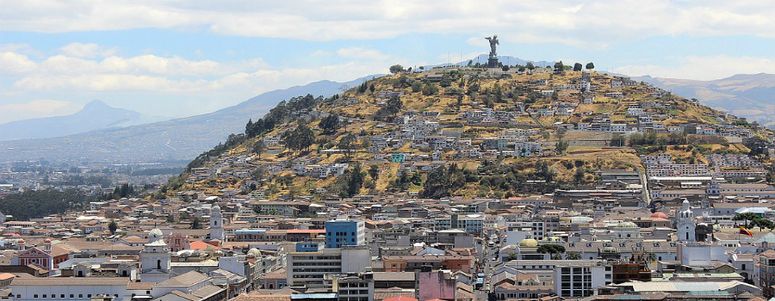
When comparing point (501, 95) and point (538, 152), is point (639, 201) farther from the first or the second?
point (501, 95)

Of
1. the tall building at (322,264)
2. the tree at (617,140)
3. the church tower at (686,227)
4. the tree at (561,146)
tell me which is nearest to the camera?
the tall building at (322,264)

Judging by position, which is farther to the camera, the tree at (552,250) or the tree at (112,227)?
the tree at (112,227)

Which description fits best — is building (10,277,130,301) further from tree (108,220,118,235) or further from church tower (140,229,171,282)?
tree (108,220,118,235)

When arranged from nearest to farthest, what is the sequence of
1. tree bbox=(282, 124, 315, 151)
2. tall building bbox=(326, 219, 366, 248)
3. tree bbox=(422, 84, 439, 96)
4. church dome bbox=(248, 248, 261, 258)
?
church dome bbox=(248, 248, 261, 258) → tall building bbox=(326, 219, 366, 248) → tree bbox=(282, 124, 315, 151) → tree bbox=(422, 84, 439, 96)

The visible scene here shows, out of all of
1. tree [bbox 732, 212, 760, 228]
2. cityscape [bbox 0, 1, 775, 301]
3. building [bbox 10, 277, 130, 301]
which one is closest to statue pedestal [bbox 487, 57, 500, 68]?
cityscape [bbox 0, 1, 775, 301]

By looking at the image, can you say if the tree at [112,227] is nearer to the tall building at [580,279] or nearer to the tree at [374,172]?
the tree at [374,172]

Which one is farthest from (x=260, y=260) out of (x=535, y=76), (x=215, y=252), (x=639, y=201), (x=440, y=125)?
(x=535, y=76)

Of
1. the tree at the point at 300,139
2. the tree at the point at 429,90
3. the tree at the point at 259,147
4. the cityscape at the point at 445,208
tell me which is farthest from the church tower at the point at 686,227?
the tree at the point at 429,90

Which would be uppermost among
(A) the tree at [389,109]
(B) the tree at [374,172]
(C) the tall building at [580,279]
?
(A) the tree at [389,109]
